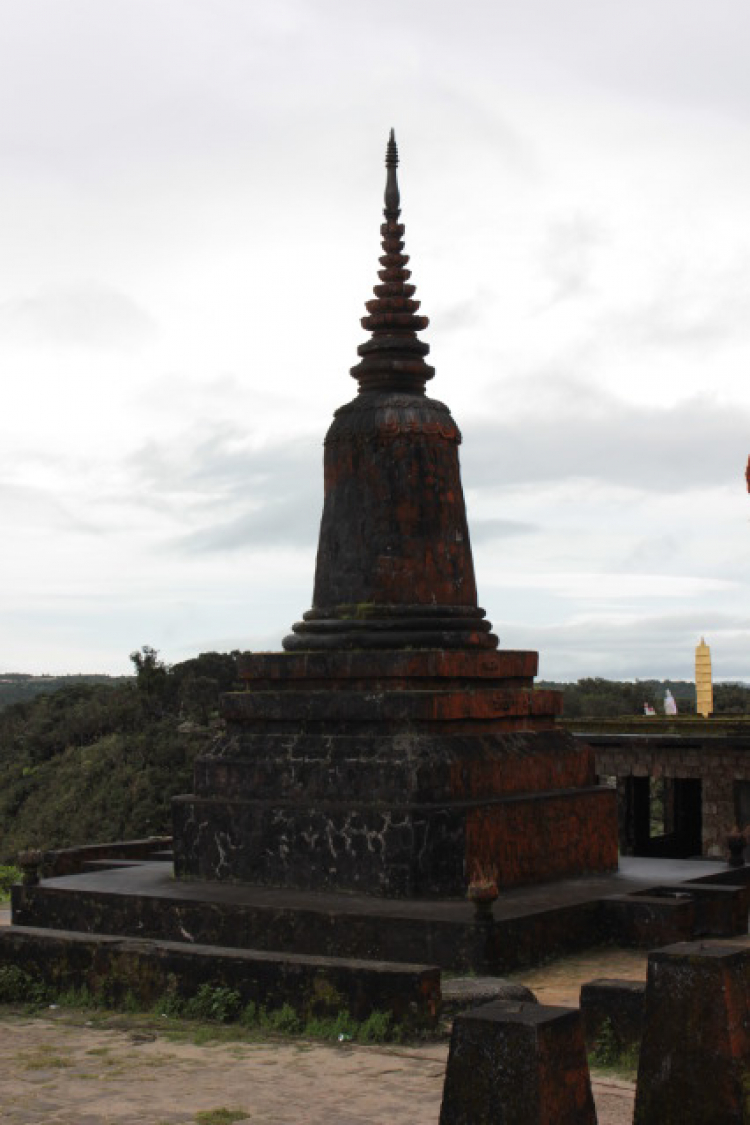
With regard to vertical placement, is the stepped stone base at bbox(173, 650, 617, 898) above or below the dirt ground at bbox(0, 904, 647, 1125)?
above

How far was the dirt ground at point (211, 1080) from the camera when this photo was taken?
666cm

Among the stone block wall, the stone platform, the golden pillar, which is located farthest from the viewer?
the golden pillar

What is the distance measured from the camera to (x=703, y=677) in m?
25.5

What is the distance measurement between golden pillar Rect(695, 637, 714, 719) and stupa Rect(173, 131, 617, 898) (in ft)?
42.8

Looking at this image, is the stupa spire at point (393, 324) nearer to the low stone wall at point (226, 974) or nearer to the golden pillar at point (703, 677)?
the low stone wall at point (226, 974)

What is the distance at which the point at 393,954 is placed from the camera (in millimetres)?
9609

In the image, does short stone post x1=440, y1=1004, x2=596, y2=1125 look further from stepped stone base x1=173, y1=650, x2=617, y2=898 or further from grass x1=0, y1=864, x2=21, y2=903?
→ grass x1=0, y1=864, x2=21, y2=903

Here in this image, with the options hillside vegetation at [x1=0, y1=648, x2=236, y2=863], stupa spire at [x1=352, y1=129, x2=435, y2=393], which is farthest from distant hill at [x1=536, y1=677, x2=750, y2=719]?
stupa spire at [x1=352, y1=129, x2=435, y2=393]

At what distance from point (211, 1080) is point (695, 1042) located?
8.66 ft

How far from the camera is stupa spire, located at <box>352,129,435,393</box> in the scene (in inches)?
509

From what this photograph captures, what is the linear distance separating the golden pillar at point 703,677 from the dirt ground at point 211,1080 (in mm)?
16859

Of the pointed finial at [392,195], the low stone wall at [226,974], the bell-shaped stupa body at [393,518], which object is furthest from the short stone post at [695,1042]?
the pointed finial at [392,195]

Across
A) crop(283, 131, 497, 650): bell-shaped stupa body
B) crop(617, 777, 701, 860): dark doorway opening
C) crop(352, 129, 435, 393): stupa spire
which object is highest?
crop(352, 129, 435, 393): stupa spire

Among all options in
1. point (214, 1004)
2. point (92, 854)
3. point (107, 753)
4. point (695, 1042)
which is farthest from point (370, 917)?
point (107, 753)
